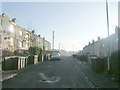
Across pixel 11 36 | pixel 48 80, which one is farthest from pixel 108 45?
pixel 11 36

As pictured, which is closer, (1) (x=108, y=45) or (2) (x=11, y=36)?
(1) (x=108, y=45)

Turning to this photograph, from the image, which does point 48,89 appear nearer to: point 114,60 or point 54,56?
point 114,60

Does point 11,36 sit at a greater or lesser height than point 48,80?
greater

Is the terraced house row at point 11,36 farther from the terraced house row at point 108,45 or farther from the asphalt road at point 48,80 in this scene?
the asphalt road at point 48,80

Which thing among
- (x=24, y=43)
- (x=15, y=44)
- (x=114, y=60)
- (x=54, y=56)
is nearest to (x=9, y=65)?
(x=114, y=60)

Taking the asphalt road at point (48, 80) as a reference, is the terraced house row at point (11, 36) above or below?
above

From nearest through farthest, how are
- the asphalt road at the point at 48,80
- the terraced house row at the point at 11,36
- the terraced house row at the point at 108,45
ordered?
the asphalt road at the point at 48,80 → the terraced house row at the point at 108,45 → the terraced house row at the point at 11,36

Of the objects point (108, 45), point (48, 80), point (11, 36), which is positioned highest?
point (11, 36)

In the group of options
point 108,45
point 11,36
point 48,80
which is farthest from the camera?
point 11,36

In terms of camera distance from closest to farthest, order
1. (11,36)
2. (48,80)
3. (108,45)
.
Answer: (48,80) < (108,45) < (11,36)

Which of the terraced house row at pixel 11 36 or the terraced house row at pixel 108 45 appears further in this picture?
the terraced house row at pixel 11 36

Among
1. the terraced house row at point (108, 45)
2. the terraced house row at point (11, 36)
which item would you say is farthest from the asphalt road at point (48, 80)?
the terraced house row at point (11, 36)

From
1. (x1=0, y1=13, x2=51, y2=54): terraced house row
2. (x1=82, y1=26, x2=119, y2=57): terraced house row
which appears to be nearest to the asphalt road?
(x1=82, y1=26, x2=119, y2=57): terraced house row

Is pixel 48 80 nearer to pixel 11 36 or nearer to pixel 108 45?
pixel 108 45
